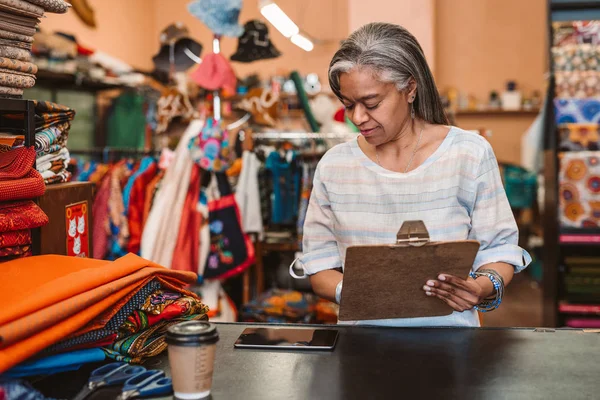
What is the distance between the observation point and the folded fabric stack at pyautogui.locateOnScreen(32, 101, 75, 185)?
5.69 ft

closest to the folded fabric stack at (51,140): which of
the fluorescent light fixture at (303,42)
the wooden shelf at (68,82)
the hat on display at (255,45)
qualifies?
the hat on display at (255,45)

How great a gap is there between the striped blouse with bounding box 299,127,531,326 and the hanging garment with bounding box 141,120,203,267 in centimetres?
220

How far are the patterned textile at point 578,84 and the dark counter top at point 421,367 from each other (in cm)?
305

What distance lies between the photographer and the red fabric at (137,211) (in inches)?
161

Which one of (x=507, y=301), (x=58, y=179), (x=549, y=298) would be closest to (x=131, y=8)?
(x=507, y=301)

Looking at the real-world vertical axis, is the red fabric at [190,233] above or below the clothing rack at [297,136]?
below

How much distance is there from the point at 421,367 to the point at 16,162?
101 cm

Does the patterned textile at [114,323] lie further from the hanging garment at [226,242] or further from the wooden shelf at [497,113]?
the wooden shelf at [497,113]

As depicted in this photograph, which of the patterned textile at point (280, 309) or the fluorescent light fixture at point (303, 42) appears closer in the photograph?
the patterned textile at point (280, 309)

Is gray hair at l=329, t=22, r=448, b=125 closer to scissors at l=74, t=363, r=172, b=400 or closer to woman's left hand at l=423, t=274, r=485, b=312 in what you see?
woman's left hand at l=423, t=274, r=485, b=312

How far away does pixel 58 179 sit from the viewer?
1.84m

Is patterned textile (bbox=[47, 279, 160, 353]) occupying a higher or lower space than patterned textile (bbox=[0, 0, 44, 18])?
lower

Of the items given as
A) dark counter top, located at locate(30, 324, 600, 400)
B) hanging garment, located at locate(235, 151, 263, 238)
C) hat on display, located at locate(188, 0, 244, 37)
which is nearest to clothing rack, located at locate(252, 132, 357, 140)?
hanging garment, located at locate(235, 151, 263, 238)

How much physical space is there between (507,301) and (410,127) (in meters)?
5.13
